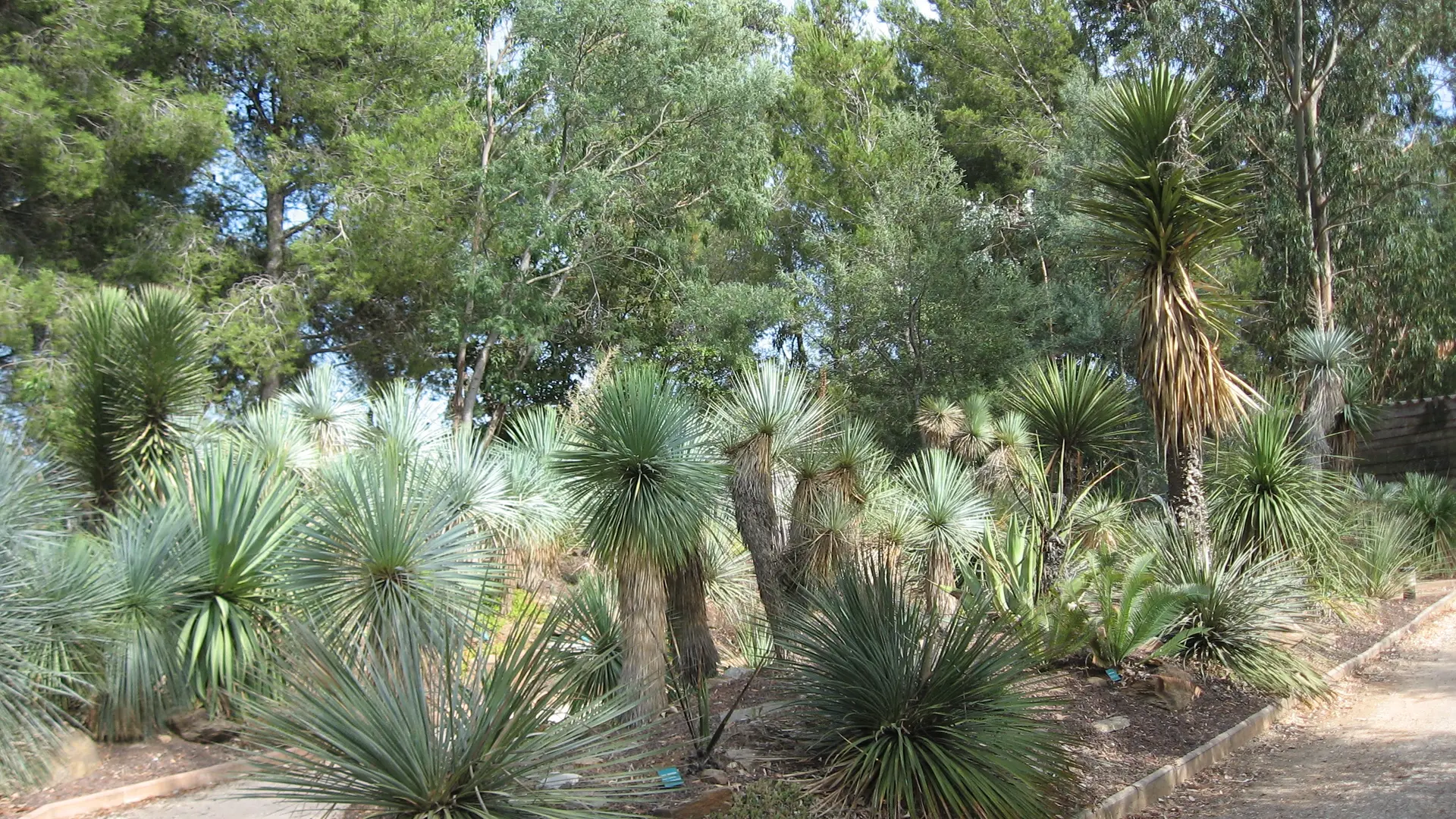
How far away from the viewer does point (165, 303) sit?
475 inches

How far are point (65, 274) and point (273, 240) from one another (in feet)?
15.7

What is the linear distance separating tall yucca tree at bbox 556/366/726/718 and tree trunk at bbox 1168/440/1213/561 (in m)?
5.69

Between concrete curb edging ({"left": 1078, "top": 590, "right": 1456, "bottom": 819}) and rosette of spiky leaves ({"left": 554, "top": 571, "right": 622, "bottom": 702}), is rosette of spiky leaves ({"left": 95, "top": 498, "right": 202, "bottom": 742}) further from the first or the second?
concrete curb edging ({"left": 1078, "top": 590, "right": 1456, "bottom": 819})

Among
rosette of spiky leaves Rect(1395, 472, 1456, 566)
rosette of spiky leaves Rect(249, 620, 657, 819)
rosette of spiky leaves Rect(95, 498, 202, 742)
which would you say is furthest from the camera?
rosette of spiky leaves Rect(1395, 472, 1456, 566)

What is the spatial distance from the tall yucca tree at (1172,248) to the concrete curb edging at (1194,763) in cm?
210

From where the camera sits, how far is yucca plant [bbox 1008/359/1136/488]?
11672 millimetres

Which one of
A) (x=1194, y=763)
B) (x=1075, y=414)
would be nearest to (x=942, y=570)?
(x=1075, y=414)

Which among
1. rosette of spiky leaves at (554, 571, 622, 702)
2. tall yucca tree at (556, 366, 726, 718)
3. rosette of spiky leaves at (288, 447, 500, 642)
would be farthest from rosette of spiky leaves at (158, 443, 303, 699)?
tall yucca tree at (556, 366, 726, 718)

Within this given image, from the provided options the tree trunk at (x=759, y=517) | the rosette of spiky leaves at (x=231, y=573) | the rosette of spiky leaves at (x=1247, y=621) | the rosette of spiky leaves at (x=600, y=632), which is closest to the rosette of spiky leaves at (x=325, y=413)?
the rosette of spiky leaves at (x=231, y=573)

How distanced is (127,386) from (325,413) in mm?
6417

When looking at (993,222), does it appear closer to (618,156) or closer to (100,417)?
(618,156)

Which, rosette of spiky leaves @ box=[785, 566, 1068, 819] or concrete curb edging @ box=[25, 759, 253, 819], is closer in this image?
rosette of spiky leaves @ box=[785, 566, 1068, 819]

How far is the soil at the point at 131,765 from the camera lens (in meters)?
8.17

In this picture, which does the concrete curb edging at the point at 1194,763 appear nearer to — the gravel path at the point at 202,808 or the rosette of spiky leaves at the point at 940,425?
the gravel path at the point at 202,808
